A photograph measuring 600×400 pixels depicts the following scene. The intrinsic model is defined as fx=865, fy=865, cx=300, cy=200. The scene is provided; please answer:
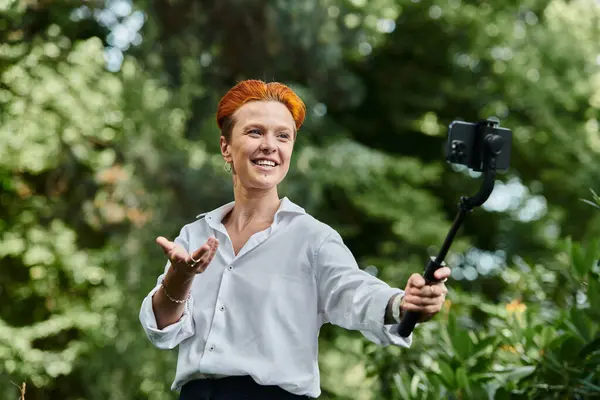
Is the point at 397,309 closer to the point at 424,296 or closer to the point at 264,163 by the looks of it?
the point at 424,296

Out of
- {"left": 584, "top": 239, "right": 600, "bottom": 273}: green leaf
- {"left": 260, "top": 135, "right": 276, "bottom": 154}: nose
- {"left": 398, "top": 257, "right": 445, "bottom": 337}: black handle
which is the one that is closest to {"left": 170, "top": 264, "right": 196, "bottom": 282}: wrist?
{"left": 260, "top": 135, "right": 276, "bottom": 154}: nose

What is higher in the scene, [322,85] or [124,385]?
[322,85]

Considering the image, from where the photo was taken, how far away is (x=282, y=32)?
35.2 ft

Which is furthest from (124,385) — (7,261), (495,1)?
(495,1)

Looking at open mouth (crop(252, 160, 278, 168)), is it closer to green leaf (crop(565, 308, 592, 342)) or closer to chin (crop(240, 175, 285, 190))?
chin (crop(240, 175, 285, 190))

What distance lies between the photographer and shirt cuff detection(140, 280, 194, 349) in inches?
85.2

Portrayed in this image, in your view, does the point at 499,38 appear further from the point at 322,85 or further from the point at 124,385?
the point at 124,385

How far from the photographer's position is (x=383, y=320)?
77.4 inches

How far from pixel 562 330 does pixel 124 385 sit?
6.67 m

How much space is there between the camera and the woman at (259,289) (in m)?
2.11

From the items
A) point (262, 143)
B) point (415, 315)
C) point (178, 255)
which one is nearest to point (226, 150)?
point (262, 143)

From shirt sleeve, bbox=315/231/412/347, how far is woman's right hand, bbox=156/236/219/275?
332 mm

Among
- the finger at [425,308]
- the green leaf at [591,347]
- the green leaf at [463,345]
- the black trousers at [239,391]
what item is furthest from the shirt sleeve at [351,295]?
the green leaf at [463,345]

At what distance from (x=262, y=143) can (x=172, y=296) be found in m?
0.45
